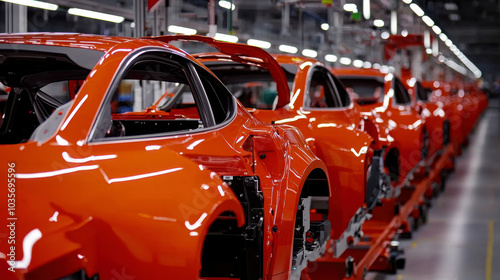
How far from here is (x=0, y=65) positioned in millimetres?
2869

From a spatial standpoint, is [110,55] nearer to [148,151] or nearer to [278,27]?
[148,151]

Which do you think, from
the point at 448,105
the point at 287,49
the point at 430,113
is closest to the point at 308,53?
the point at 287,49

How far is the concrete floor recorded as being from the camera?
663 centimetres

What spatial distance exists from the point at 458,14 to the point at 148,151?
125 feet

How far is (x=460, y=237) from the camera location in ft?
27.0

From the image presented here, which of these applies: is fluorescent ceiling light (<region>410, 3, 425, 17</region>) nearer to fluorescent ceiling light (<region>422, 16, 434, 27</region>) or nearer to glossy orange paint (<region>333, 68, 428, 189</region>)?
fluorescent ceiling light (<region>422, 16, 434, 27</region>)

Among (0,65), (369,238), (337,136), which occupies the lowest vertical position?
(369,238)

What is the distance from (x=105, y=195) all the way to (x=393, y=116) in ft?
20.6

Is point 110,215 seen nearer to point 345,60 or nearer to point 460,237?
point 460,237

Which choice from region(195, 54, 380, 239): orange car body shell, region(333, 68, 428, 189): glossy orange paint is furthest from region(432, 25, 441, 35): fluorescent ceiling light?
region(195, 54, 380, 239): orange car body shell

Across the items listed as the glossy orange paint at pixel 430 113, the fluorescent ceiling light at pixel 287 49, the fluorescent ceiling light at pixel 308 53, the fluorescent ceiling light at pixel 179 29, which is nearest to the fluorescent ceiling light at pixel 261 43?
the fluorescent ceiling light at pixel 308 53

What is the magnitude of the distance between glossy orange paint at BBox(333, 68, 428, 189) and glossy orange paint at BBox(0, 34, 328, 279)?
5.09 meters

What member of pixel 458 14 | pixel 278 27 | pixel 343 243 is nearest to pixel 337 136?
pixel 343 243

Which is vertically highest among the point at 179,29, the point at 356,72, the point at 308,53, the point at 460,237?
the point at 308,53
